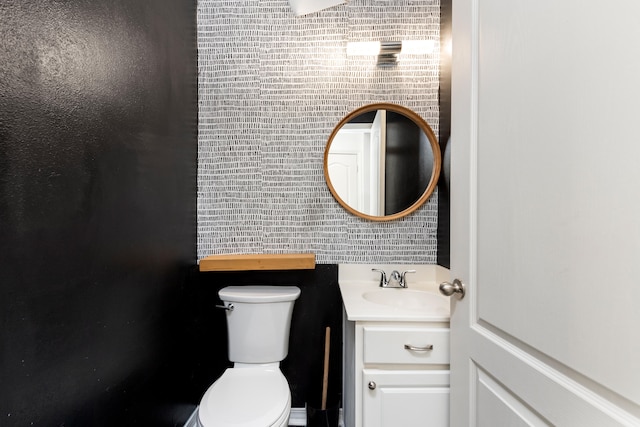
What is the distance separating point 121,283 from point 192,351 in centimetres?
74

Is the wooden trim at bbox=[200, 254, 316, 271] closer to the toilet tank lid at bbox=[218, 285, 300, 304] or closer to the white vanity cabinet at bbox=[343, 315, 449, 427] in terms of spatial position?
the toilet tank lid at bbox=[218, 285, 300, 304]

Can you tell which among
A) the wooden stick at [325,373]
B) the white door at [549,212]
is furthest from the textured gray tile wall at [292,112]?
the white door at [549,212]

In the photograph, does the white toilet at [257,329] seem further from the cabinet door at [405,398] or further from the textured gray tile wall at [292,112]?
the cabinet door at [405,398]

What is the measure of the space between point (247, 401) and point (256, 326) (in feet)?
1.32

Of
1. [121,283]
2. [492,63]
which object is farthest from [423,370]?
[121,283]

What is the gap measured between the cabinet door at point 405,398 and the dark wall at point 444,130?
62 centimetres

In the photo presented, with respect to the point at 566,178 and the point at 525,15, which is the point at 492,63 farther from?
the point at 566,178

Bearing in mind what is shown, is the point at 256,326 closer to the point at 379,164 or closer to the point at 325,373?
the point at 325,373

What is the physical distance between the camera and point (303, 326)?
68.4 inches

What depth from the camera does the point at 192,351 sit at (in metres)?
1.64

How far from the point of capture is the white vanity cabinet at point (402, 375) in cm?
111

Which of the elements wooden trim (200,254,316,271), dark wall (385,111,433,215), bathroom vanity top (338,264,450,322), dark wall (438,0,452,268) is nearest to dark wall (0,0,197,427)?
wooden trim (200,254,316,271)

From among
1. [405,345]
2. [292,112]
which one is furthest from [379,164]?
[405,345]

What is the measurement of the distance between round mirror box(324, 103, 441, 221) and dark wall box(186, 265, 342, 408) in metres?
0.42
